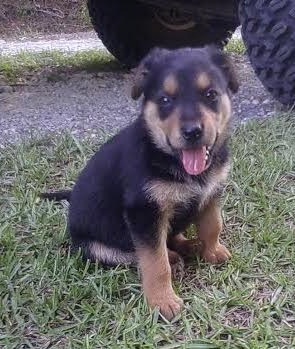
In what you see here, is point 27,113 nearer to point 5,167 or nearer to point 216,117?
point 5,167

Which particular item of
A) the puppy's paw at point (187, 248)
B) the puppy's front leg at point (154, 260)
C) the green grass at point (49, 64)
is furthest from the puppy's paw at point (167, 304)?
the green grass at point (49, 64)

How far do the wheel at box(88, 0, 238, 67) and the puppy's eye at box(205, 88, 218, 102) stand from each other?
4.15m

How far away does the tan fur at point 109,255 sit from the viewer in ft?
12.0

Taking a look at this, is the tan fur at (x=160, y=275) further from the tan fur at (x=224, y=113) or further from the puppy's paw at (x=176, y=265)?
the tan fur at (x=224, y=113)

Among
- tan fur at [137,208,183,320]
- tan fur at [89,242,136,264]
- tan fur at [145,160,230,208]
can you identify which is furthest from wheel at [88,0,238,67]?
tan fur at [137,208,183,320]

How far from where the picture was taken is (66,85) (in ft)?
22.8

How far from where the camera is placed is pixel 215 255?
12.0 ft

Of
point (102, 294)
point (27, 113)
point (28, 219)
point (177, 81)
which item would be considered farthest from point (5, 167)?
point (177, 81)

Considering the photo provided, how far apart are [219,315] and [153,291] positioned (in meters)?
0.29

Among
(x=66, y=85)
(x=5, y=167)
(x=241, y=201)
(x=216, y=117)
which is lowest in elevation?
(x=66, y=85)

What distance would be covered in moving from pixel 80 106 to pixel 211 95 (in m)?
3.23

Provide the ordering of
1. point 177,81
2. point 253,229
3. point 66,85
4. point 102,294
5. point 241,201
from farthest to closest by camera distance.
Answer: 1. point 66,85
2. point 241,201
3. point 253,229
4. point 102,294
5. point 177,81

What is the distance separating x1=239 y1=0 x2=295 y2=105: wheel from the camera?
5098mm

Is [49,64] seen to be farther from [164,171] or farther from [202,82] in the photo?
[202,82]
